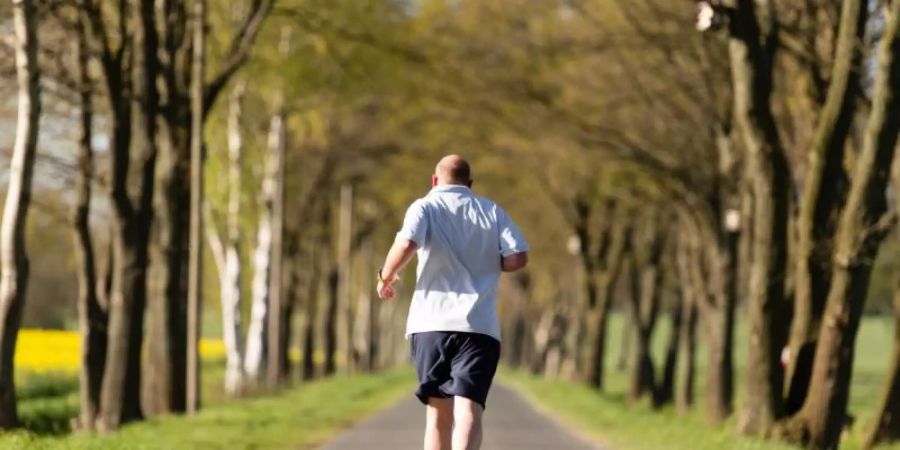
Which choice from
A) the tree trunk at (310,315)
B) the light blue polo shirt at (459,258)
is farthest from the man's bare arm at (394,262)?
the tree trunk at (310,315)

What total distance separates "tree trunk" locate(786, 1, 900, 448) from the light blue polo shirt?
833 cm

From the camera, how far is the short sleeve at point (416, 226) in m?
10.6

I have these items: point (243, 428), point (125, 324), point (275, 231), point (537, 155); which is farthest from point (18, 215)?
point (537, 155)

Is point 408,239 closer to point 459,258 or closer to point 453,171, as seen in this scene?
point 459,258

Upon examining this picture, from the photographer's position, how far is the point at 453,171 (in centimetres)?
1080

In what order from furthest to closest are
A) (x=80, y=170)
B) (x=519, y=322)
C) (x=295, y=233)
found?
(x=519, y=322), (x=295, y=233), (x=80, y=170)

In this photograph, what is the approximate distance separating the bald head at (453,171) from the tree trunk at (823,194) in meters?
8.90

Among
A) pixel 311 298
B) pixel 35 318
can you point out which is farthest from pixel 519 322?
pixel 311 298

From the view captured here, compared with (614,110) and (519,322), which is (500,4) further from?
(519,322)

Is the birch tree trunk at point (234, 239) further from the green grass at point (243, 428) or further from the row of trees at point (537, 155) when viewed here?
the green grass at point (243, 428)

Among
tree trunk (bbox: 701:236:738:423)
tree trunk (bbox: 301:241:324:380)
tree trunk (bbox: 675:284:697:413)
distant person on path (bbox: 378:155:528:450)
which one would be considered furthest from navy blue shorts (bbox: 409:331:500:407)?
tree trunk (bbox: 301:241:324:380)

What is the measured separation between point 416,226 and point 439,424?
1.14 meters

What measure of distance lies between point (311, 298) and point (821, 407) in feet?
125

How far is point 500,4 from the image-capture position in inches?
1583
